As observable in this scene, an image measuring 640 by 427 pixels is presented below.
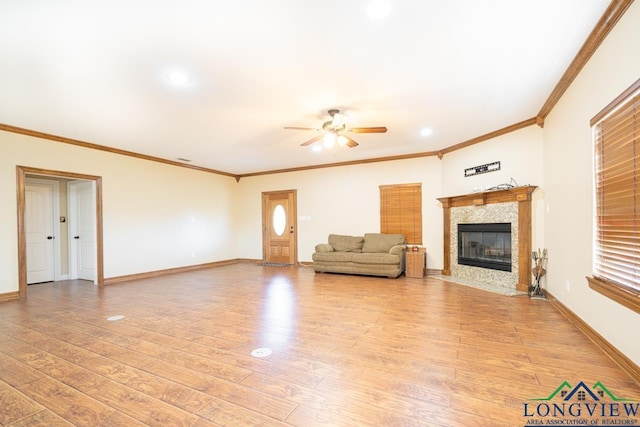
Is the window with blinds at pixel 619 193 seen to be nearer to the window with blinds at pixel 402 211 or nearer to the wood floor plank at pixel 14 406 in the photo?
the window with blinds at pixel 402 211

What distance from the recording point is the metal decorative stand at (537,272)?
4164 millimetres

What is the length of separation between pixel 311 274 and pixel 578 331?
451 centimetres

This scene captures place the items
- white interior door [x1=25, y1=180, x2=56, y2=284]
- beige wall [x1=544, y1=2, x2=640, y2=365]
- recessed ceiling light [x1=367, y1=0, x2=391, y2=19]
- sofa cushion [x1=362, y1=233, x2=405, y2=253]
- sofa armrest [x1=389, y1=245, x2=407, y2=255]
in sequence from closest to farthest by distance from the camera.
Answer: recessed ceiling light [x1=367, y1=0, x2=391, y2=19] → beige wall [x1=544, y1=2, x2=640, y2=365] → white interior door [x1=25, y1=180, x2=56, y2=284] → sofa armrest [x1=389, y1=245, x2=407, y2=255] → sofa cushion [x1=362, y1=233, x2=405, y2=253]

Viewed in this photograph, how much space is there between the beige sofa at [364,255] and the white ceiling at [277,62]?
2.56m

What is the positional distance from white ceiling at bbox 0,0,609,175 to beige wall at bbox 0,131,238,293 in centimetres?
62

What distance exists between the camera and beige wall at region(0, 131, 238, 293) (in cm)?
450

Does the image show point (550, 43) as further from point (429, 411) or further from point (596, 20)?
point (429, 411)

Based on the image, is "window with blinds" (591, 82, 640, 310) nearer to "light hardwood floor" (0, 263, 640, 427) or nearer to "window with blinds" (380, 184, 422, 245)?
"light hardwood floor" (0, 263, 640, 427)

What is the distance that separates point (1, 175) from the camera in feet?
14.4

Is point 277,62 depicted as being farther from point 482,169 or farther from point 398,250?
point 398,250

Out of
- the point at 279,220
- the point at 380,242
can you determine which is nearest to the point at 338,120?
the point at 380,242

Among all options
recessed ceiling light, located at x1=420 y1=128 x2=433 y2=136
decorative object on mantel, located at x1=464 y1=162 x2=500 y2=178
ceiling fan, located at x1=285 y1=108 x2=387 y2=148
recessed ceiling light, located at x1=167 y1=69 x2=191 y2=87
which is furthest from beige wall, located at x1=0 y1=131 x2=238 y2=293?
decorative object on mantel, located at x1=464 y1=162 x2=500 y2=178

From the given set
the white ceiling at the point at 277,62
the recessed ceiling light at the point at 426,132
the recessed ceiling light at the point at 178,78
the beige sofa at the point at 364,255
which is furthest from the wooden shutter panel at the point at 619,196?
the recessed ceiling light at the point at 178,78

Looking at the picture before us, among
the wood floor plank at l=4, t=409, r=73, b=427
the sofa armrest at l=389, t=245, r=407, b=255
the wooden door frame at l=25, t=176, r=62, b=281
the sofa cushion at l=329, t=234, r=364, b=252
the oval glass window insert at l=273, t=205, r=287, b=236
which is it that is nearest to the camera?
the wood floor plank at l=4, t=409, r=73, b=427
